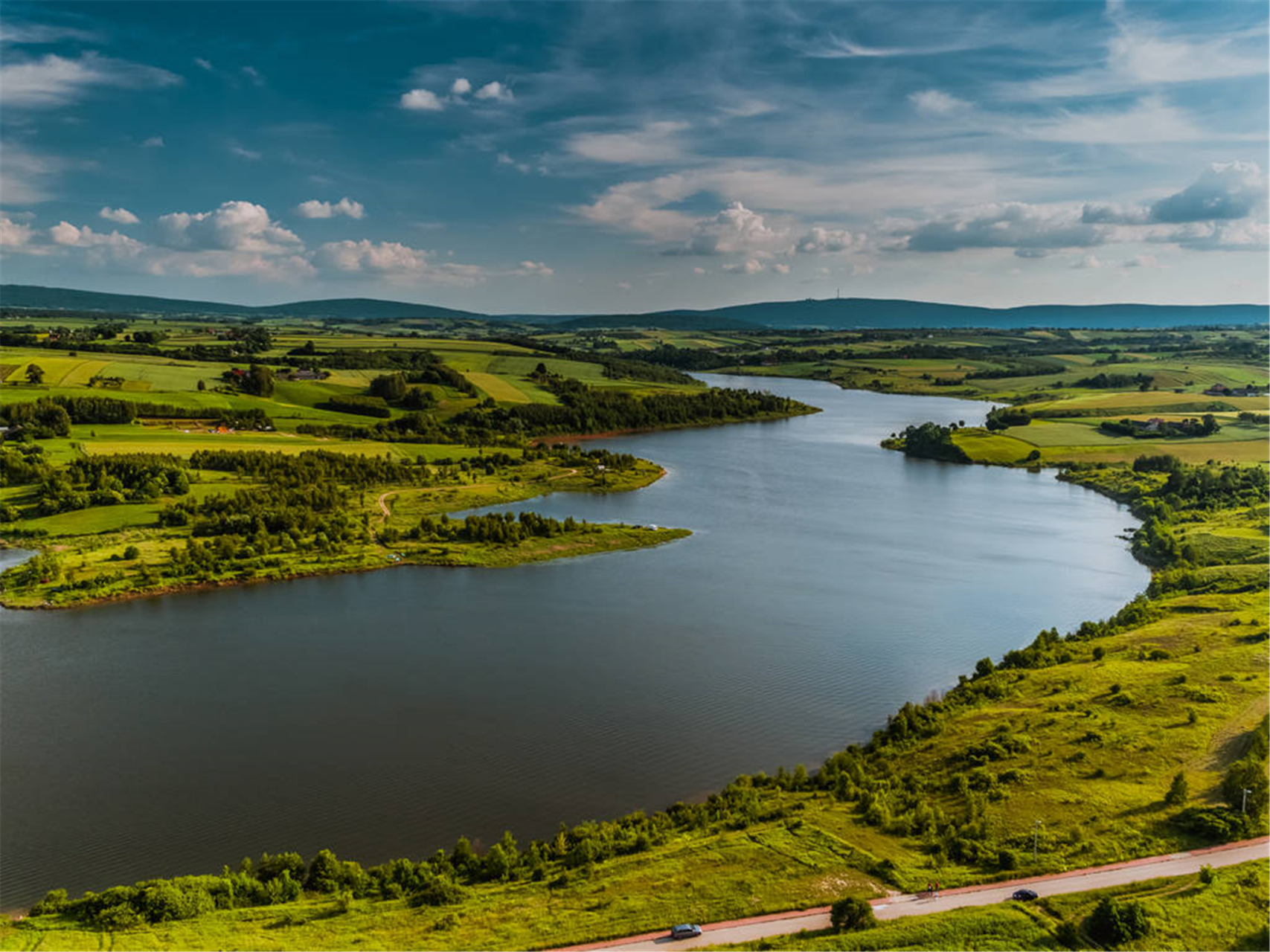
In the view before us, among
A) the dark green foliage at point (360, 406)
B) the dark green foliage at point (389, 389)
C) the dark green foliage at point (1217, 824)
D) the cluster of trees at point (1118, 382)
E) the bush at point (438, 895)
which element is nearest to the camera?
the bush at point (438, 895)

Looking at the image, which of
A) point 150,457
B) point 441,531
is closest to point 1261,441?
point 441,531

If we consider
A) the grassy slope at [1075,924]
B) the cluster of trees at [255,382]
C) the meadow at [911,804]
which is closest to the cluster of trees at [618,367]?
the cluster of trees at [255,382]

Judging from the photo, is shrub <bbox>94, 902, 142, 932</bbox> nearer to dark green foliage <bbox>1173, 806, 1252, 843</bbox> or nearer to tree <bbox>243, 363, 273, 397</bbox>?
dark green foliage <bbox>1173, 806, 1252, 843</bbox>

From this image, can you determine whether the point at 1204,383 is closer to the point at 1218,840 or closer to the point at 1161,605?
the point at 1161,605

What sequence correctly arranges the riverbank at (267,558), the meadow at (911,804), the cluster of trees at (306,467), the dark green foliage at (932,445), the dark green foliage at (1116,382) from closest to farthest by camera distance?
the meadow at (911,804) → the riverbank at (267,558) → the cluster of trees at (306,467) → the dark green foliage at (932,445) → the dark green foliage at (1116,382)

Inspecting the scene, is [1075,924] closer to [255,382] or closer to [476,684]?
[476,684]

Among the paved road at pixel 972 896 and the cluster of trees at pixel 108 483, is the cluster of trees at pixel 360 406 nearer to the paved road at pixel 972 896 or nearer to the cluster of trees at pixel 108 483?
the cluster of trees at pixel 108 483
